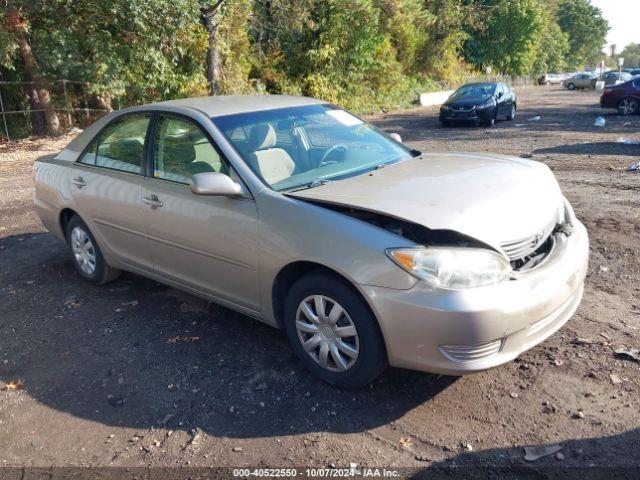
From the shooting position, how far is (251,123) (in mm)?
4203

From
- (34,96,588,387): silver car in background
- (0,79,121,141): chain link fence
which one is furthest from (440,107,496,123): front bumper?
(34,96,588,387): silver car in background

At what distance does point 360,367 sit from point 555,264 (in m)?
1.27

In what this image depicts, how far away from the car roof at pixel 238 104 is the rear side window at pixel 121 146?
0.90 feet

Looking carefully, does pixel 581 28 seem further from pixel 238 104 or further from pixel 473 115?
pixel 238 104

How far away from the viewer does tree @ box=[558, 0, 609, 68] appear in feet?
287

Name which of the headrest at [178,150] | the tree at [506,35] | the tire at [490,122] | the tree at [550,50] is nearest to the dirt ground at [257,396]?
the headrest at [178,150]

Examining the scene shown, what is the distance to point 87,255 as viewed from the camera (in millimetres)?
5367

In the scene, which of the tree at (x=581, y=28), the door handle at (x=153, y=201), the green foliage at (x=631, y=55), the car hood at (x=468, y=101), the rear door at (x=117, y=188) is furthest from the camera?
the green foliage at (x=631, y=55)

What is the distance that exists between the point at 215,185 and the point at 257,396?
1328 mm

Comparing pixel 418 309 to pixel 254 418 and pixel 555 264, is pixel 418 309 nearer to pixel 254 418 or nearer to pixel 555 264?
pixel 555 264

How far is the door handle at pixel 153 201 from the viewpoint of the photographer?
14.0 feet

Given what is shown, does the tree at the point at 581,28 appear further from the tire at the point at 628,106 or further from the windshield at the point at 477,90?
the windshield at the point at 477,90

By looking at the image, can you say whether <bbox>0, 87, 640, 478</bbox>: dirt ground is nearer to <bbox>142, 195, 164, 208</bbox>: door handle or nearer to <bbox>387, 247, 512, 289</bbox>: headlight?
<bbox>387, 247, 512, 289</bbox>: headlight

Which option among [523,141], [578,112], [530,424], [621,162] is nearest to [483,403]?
[530,424]
